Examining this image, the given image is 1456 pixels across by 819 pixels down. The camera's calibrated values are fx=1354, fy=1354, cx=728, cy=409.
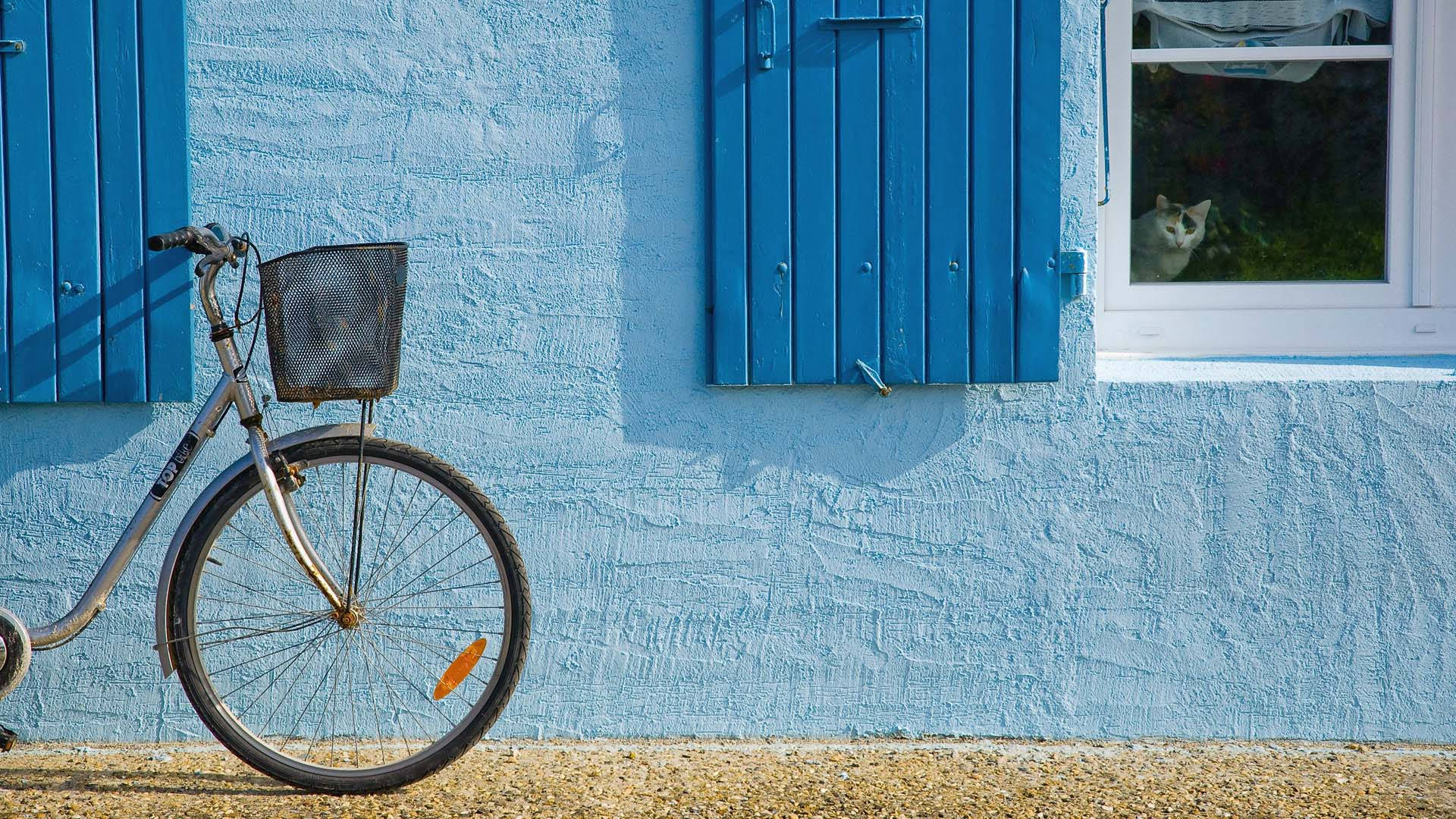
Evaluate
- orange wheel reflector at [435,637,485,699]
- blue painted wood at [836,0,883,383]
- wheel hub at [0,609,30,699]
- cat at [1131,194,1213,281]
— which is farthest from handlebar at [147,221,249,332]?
cat at [1131,194,1213,281]

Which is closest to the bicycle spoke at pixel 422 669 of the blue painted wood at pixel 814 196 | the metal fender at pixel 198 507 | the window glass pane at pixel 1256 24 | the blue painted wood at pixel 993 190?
the metal fender at pixel 198 507

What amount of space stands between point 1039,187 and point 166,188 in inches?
87.5

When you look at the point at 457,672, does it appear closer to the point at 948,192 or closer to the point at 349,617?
the point at 349,617

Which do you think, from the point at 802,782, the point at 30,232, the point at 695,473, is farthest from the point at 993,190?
the point at 30,232

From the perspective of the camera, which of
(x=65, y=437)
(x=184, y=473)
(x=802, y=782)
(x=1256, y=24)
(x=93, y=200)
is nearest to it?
(x=184, y=473)

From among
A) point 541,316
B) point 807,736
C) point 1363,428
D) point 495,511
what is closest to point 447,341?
point 541,316

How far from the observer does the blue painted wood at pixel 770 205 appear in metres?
3.44

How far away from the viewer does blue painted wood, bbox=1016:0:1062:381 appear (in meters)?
3.44

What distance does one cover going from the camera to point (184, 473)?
3.18 meters

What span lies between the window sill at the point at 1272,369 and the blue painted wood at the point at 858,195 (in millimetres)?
651

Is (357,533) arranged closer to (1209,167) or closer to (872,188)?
(872,188)

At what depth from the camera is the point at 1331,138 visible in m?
3.79

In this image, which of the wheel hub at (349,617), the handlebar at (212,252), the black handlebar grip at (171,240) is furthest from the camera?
the wheel hub at (349,617)

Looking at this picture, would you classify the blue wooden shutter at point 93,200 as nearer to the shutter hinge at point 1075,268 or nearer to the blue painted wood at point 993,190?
the blue painted wood at point 993,190
